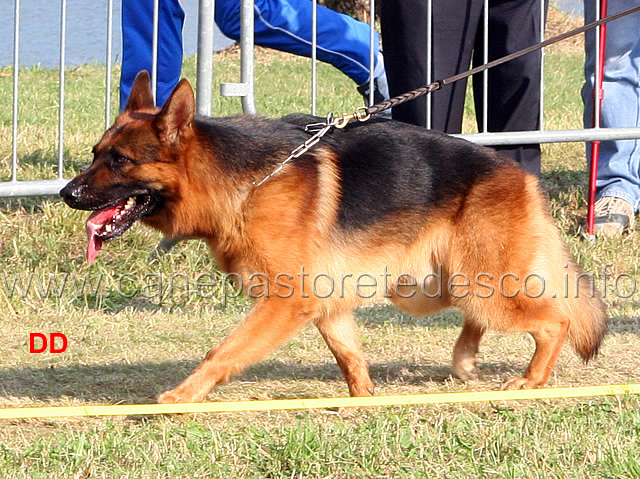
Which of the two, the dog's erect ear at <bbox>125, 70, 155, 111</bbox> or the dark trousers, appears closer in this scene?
the dog's erect ear at <bbox>125, 70, 155, 111</bbox>

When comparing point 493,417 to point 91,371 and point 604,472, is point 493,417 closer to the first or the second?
point 604,472

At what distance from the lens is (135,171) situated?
3.61 meters

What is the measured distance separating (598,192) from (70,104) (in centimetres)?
528

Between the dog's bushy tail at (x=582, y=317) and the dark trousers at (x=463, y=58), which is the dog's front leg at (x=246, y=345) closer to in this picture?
the dog's bushy tail at (x=582, y=317)

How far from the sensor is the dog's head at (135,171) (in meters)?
3.58

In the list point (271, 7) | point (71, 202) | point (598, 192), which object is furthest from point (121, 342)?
point (598, 192)

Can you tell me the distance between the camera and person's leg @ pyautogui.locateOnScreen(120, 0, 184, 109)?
21.3 feet

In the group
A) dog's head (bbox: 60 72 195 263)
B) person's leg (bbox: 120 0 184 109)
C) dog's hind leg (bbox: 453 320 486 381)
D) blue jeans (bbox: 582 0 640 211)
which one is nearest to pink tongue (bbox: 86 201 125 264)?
dog's head (bbox: 60 72 195 263)

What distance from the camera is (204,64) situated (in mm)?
5469

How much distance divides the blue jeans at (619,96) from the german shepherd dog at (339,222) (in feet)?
8.31

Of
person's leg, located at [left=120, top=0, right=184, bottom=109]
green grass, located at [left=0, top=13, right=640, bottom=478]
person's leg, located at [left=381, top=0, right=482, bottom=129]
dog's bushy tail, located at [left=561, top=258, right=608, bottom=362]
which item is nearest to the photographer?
green grass, located at [left=0, top=13, right=640, bottom=478]

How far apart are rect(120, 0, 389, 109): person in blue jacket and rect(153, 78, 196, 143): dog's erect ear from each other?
109 inches

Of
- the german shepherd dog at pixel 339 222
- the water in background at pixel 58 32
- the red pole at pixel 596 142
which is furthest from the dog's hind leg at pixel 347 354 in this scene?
the water in background at pixel 58 32

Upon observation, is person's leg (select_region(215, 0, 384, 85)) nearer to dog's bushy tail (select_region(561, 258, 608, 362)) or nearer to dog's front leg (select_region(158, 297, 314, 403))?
dog's bushy tail (select_region(561, 258, 608, 362))
